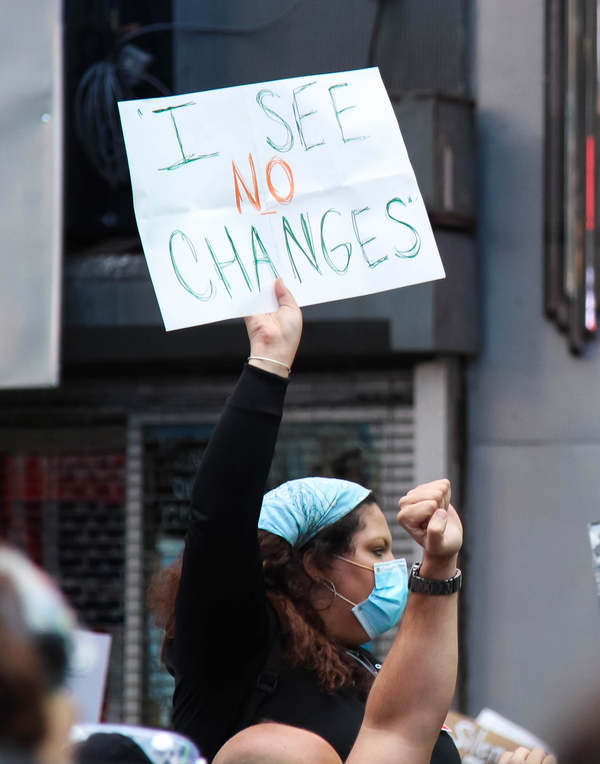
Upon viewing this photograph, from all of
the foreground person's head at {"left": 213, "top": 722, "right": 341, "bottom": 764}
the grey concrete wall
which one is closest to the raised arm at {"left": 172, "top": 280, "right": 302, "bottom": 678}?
the foreground person's head at {"left": 213, "top": 722, "right": 341, "bottom": 764}

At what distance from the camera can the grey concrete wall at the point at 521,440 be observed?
6.14 m

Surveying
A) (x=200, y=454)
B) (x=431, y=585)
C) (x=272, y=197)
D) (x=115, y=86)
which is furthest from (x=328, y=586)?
(x=115, y=86)

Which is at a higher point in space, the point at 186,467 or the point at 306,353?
the point at 306,353

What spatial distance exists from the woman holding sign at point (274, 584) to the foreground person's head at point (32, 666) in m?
0.98

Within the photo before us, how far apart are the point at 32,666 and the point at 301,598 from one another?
4.61 ft

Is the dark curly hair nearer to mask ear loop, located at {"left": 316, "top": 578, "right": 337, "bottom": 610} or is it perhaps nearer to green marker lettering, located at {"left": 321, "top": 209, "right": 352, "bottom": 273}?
mask ear loop, located at {"left": 316, "top": 578, "right": 337, "bottom": 610}

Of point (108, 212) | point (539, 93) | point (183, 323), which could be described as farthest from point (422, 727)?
point (108, 212)

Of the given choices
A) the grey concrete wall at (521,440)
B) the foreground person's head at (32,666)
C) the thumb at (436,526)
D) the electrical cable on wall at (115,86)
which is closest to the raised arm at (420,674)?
the thumb at (436,526)

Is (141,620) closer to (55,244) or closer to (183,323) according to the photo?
(55,244)

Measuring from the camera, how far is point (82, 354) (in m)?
6.75

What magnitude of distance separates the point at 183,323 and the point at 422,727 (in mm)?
867

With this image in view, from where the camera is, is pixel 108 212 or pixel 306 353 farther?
pixel 108 212

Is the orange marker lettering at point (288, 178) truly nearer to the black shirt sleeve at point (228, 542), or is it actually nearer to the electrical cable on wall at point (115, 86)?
the black shirt sleeve at point (228, 542)

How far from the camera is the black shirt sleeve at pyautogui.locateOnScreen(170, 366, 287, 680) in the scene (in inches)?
78.0
